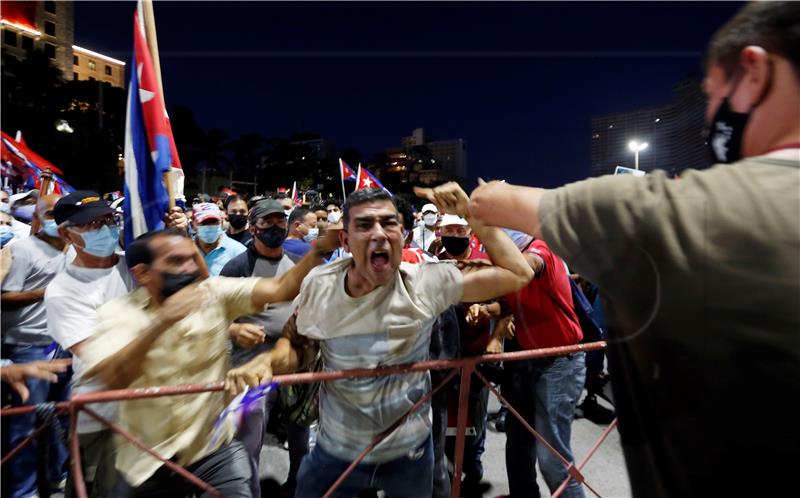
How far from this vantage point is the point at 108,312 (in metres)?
2.40

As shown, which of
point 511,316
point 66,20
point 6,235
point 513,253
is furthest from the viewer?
point 66,20

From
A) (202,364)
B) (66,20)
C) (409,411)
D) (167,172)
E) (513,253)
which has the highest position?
(66,20)

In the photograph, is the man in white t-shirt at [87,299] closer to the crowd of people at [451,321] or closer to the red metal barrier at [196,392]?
the crowd of people at [451,321]

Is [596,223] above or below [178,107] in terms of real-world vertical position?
below

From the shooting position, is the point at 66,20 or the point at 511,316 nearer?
the point at 511,316

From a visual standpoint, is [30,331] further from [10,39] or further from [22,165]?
[10,39]

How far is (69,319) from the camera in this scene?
279cm

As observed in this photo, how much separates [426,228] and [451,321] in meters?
5.90

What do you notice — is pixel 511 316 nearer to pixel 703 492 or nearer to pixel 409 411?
pixel 409 411

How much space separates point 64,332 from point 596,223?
2988 mm

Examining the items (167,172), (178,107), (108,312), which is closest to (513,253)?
(108,312)

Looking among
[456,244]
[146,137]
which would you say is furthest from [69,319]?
[456,244]

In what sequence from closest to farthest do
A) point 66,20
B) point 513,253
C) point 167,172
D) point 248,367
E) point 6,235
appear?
1. point 248,367
2. point 513,253
3. point 167,172
4. point 6,235
5. point 66,20

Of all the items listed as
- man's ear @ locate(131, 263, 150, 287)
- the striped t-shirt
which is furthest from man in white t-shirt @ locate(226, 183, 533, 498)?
man's ear @ locate(131, 263, 150, 287)
